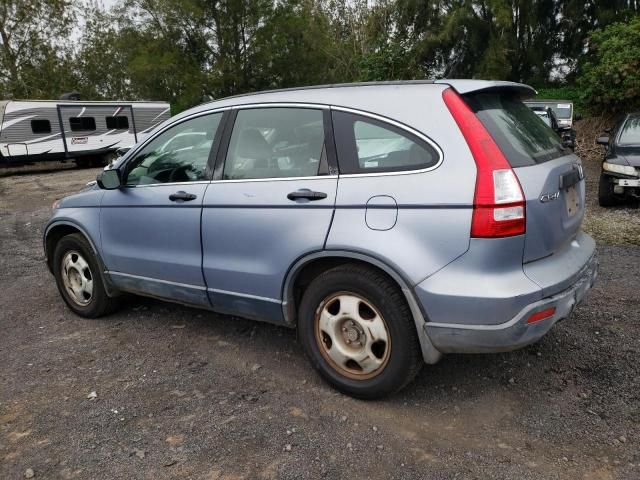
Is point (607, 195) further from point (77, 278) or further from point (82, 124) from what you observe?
point (82, 124)

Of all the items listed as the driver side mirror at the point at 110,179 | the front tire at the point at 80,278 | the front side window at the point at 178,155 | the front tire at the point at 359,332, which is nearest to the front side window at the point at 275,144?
the front side window at the point at 178,155

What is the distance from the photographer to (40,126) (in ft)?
60.8

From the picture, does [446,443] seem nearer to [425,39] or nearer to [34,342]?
[34,342]

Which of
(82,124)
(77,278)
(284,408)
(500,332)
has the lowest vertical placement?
(284,408)

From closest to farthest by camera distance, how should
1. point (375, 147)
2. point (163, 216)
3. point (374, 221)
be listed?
point (374, 221) < point (375, 147) < point (163, 216)

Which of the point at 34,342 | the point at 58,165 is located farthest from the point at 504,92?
the point at 58,165

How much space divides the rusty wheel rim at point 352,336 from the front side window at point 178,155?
1.28 metres

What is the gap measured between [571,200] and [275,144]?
175 cm

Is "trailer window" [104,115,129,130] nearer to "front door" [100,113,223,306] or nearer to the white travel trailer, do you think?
the white travel trailer

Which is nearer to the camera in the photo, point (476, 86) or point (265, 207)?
point (476, 86)

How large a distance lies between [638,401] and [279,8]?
1303 inches

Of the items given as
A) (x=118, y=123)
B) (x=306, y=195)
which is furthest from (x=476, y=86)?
(x=118, y=123)

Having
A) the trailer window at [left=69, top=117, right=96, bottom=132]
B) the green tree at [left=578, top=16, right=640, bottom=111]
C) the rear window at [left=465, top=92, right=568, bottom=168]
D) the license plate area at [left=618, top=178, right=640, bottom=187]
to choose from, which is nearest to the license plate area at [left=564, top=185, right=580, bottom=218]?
the rear window at [left=465, top=92, right=568, bottom=168]

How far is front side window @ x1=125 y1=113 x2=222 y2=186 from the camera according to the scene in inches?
138
